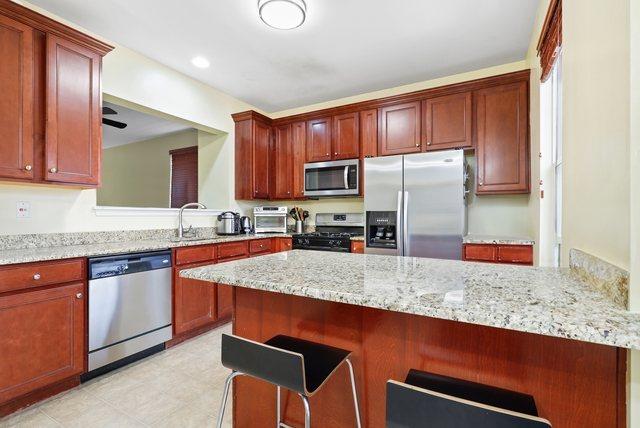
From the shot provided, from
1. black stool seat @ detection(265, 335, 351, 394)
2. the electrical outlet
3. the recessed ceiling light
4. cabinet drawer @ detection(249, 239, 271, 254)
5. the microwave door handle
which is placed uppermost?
the recessed ceiling light

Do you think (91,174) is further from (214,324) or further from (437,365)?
(437,365)

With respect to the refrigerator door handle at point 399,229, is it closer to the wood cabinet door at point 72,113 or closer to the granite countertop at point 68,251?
the granite countertop at point 68,251

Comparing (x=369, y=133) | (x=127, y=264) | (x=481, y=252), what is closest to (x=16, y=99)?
(x=127, y=264)

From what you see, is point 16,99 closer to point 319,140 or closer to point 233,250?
point 233,250

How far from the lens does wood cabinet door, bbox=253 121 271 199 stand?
386cm

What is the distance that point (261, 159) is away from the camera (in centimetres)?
396

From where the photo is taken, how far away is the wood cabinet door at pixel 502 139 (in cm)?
277

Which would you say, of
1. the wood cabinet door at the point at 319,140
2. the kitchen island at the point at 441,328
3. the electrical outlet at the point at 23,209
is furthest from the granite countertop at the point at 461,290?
the wood cabinet door at the point at 319,140

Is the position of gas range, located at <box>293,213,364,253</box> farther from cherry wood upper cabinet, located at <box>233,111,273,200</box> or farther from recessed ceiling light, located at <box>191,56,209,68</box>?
recessed ceiling light, located at <box>191,56,209,68</box>

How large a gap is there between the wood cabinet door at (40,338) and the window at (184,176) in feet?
9.70

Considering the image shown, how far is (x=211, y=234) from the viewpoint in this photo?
3.54m

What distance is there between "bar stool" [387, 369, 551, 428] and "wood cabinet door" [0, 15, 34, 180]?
8.10ft

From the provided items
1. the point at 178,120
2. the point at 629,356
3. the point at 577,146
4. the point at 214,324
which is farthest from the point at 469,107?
the point at 214,324

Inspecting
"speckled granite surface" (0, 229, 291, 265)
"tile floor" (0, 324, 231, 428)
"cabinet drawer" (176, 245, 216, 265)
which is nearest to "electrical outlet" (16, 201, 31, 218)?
"speckled granite surface" (0, 229, 291, 265)
